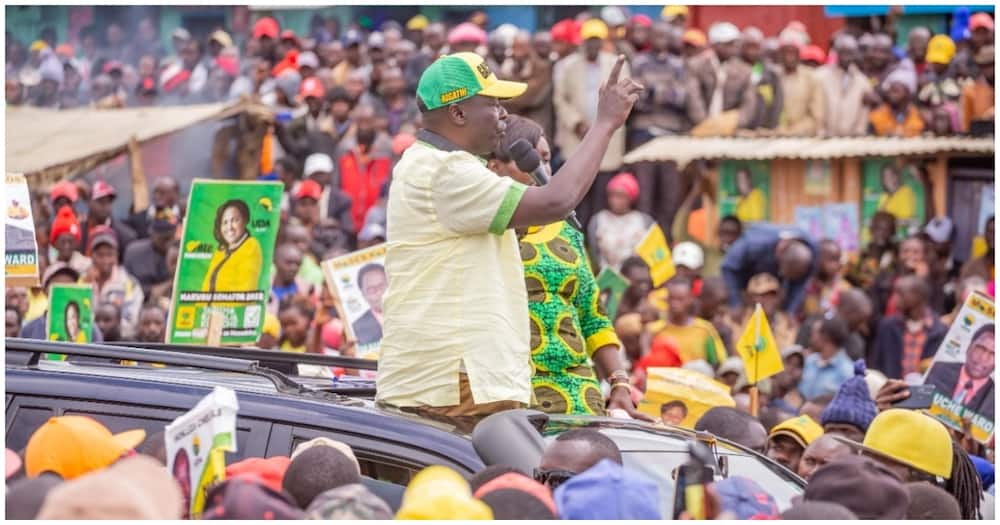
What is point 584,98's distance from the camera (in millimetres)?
16031

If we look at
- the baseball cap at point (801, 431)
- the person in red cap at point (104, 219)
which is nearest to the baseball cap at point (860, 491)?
the baseball cap at point (801, 431)

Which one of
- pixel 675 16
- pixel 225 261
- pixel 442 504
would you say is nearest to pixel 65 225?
pixel 225 261

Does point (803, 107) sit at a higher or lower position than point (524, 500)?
higher

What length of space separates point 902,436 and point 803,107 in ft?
34.6

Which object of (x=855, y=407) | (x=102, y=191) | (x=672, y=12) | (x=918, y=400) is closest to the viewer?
(x=855, y=407)

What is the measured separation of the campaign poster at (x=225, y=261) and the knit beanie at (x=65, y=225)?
4.33m

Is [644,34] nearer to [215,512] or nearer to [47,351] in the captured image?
[47,351]

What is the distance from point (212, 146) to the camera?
51.5 feet

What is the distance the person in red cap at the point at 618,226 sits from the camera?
46.9ft

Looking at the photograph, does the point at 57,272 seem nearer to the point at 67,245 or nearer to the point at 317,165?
the point at 67,245

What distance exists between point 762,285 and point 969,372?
4166mm

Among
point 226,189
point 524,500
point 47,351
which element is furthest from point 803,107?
point 524,500

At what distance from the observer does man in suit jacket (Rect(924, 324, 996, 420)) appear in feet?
28.8

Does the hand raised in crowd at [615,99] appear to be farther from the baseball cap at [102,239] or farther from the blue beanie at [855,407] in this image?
the baseball cap at [102,239]
